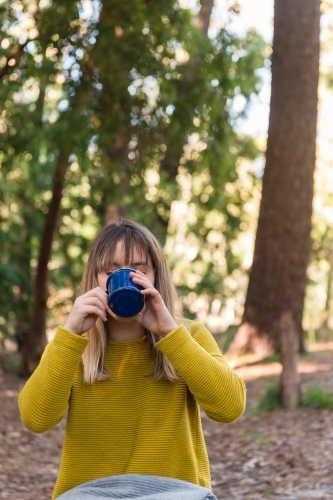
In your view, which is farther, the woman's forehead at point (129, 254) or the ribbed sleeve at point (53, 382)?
the woman's forehead at point (129, 254)

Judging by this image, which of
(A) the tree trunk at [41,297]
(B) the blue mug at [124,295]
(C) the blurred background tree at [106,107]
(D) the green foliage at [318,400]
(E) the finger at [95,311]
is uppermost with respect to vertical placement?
(C) the blurred background tree at [106,107]

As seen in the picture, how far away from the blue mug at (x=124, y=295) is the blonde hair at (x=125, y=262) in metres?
0.25

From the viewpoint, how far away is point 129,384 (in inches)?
107

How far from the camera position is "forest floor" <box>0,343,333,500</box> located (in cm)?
520

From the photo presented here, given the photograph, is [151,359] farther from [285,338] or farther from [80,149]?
[80,149]

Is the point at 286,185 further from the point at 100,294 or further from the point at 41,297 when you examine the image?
the point at 100,294

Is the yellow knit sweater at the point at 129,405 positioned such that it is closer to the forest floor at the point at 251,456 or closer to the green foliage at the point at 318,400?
the forest floor at the point at 251,456

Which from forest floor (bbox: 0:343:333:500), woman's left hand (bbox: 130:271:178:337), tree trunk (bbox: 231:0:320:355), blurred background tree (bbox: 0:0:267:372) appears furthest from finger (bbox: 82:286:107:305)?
tree trunk (bbox: 231:0:320:355)

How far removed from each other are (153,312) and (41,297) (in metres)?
9.56

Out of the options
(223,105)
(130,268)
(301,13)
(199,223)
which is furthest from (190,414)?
(199,223)

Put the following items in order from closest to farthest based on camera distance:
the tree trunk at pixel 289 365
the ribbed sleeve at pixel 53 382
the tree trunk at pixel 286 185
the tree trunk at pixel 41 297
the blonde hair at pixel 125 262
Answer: the ribbed sleeve at pixel 53 382 < the blonde hair at pixel 125 262 < the tree trunk at pixel 289 365 < the tree trunk at pixel 286 185 < the tree trunk at pixel 41 297

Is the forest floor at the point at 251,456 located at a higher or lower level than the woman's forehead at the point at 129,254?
lower

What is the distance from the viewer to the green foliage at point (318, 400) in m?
7.35

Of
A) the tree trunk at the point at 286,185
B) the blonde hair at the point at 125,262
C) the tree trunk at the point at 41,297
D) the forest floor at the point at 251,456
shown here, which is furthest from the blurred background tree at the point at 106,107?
the blonde hair at the point at 125,262
